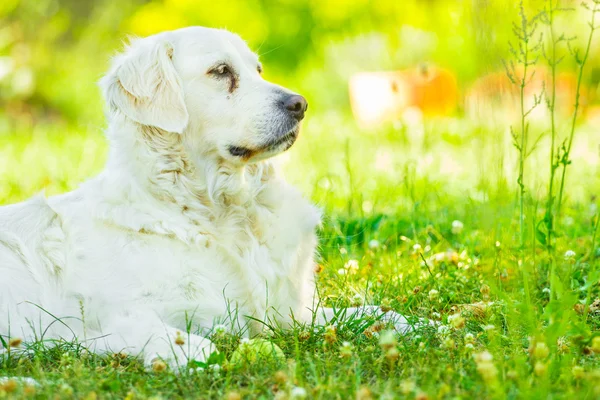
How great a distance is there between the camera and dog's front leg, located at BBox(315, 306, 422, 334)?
272 centimetres

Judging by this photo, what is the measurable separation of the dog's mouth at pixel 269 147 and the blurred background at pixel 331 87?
34.3 inches

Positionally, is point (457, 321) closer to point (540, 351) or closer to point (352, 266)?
point (540, 351)

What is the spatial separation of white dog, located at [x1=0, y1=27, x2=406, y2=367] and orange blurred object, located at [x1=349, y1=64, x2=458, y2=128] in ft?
18.9

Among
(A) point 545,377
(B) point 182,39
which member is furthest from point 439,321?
(B) point 182,39

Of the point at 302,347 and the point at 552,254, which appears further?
the point at 552,254

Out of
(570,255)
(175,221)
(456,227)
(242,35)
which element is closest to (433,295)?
(570,255)

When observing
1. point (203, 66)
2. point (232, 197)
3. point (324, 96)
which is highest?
point (203, 66)

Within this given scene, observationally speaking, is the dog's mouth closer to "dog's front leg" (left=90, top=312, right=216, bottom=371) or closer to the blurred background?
"dog's front leg" (left=90, top=312, right=216, bottom=371)

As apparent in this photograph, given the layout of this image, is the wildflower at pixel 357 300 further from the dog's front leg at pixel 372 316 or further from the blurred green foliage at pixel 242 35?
the blurred green foliage at pixel 242 35

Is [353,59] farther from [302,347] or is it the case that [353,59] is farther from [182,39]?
[302,347]

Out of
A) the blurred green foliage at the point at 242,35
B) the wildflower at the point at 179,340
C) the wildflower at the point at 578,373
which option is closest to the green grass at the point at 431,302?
the wildflower at the point at 578,373

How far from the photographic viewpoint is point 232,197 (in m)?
3.04

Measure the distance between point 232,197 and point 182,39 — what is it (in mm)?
710

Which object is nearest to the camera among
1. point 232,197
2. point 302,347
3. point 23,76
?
point 302,347
